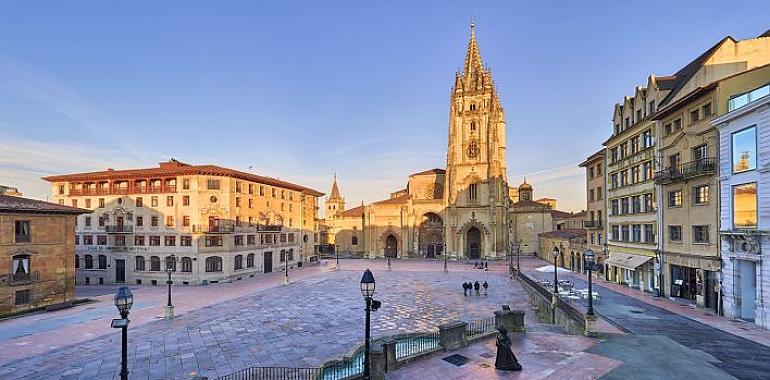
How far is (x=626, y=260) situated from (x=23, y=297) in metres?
47.4

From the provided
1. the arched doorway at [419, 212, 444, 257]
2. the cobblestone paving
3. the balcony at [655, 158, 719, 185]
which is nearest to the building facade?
the balcony at [655, 158, 719, 185]

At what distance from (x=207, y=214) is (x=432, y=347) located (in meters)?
34.1

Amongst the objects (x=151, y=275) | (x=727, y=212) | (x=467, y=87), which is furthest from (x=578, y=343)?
(x=467, y=87)

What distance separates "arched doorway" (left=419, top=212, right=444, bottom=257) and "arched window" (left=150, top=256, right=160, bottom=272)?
4252 cm

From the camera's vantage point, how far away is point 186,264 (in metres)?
39.2

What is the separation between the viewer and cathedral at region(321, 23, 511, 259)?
6325cm

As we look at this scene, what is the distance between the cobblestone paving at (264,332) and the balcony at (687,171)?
13.0 m

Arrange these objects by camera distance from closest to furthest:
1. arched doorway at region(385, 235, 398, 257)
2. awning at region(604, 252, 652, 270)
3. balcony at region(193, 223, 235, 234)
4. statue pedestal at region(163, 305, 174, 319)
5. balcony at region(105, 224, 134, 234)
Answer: statue pedestal at region(163, 305, 174, 319), awning at region(604, 252, 652, 270), balcony at region(193, 223, 235, 234), balcony at region(105, 224, 134, 234), arched doorway at region(385, 235, 398, 257)

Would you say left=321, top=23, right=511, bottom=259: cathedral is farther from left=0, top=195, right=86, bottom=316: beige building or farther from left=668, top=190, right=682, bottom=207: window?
left=0, top=195, right=86, bottom=316: beige building

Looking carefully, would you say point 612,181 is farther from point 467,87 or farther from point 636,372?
point 467,87

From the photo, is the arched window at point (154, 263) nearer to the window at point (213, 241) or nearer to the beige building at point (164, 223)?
the beige building at point (164, 223)

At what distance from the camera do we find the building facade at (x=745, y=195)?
17500 mm

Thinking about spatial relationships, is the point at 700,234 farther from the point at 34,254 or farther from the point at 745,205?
the point at 34,254

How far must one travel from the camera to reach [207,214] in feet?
131
